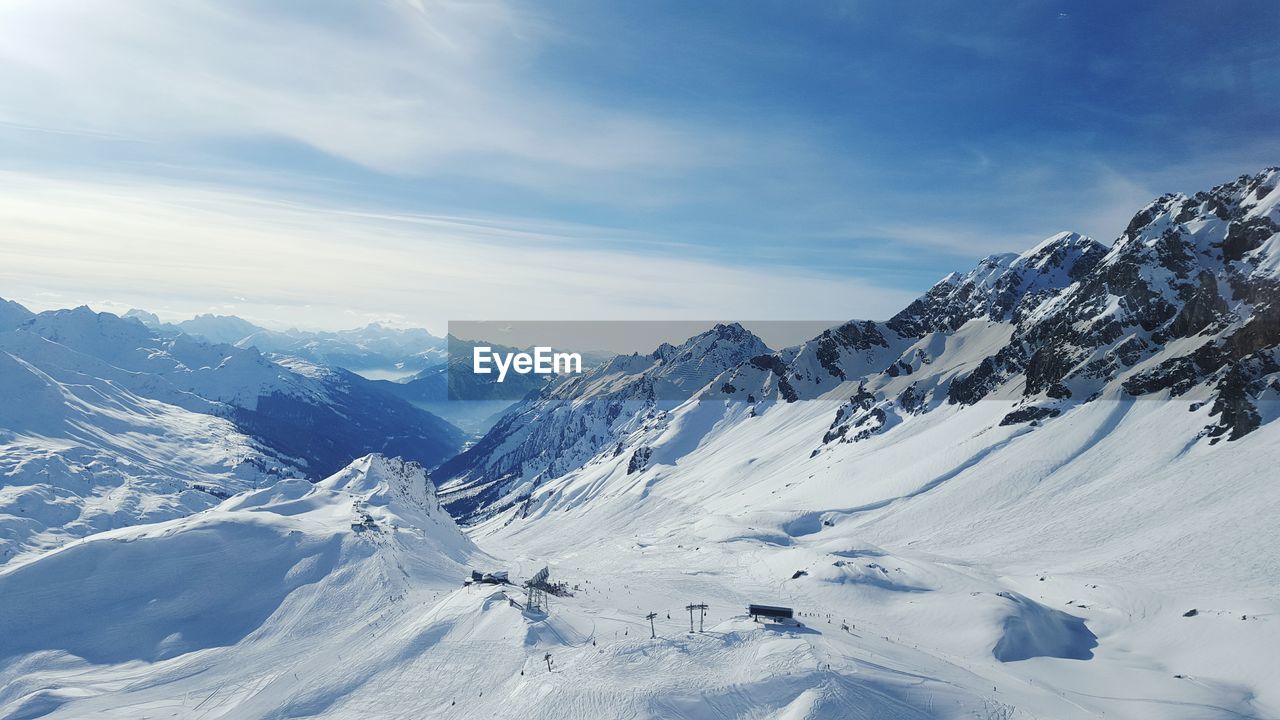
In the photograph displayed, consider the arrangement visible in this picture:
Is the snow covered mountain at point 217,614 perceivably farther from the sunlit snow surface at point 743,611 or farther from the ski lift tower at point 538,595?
the ski lift tower at point 538,595

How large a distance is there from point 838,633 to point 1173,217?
609 ft

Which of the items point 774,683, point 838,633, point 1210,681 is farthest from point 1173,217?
point 774,683

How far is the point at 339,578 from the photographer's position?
3875 inches

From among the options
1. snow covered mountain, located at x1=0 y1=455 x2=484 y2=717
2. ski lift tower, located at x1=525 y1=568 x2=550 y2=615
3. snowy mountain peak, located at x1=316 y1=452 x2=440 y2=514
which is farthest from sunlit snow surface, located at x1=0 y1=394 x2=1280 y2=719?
snowy mountain peak, located at x1=316 y1=452 x2=440 y2=514

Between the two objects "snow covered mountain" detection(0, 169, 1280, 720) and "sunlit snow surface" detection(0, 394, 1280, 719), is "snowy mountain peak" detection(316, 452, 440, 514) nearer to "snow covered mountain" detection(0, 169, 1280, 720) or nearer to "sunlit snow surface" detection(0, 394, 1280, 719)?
"snow covered mountain" detection(0, 169, 1280, 720)

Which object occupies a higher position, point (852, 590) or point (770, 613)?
point (770, 613)

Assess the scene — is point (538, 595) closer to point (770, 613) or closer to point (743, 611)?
point (743, 611)

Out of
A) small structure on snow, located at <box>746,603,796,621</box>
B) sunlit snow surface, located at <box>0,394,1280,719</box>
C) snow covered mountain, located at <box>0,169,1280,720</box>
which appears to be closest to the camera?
sunlit snow surface, located at <box>0,394,1280,719</box>

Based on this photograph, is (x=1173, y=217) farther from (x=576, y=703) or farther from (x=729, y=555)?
(x=576, y=703)

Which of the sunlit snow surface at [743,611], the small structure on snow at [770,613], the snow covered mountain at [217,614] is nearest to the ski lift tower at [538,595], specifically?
the sunlit snow surface at [743,611]

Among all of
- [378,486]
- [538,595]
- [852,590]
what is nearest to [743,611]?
[852,590]

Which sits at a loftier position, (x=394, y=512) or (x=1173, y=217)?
(x=1173, y=217)

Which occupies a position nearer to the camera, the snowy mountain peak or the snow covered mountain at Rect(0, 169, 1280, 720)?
the snow covered mountain at Rect(0, 169, 1280, 720)

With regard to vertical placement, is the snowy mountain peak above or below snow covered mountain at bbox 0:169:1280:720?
below
